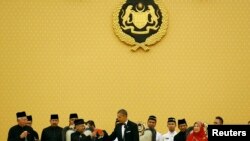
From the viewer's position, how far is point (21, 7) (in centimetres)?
2188

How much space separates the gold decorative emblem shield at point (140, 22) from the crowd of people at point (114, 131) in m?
2.57

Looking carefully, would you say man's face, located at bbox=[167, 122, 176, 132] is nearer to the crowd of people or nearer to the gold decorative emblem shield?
the crowd of people

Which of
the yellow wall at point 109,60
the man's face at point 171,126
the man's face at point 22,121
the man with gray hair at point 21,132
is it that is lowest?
the man's face at point 171,126

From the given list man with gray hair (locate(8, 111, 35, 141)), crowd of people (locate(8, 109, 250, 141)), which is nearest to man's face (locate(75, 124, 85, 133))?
crowd of people (locate(8, 109, 250, 141))

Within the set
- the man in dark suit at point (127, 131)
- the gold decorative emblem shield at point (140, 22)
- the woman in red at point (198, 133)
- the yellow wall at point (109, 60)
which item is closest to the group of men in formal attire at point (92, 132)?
the man in dark suit at point (127, 131)

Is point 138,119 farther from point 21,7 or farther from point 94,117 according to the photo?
point 21,7

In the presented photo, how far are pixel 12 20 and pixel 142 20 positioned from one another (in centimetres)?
369

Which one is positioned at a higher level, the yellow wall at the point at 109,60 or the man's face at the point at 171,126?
the yellow wall at the point at 109,60

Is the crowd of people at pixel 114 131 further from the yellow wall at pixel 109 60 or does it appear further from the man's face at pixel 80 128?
the yellow wall at pixel 109 60

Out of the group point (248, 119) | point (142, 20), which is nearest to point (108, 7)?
point (142, 20)

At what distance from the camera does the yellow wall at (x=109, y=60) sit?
854 inches

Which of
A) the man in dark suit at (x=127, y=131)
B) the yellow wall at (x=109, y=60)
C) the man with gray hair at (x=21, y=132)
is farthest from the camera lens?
the yellow wall at (x=109, y=60)

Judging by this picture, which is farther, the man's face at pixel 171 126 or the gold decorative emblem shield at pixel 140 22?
the gold decorative emblem shield at pixel 140 22

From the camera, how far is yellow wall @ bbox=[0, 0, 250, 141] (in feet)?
71.2
